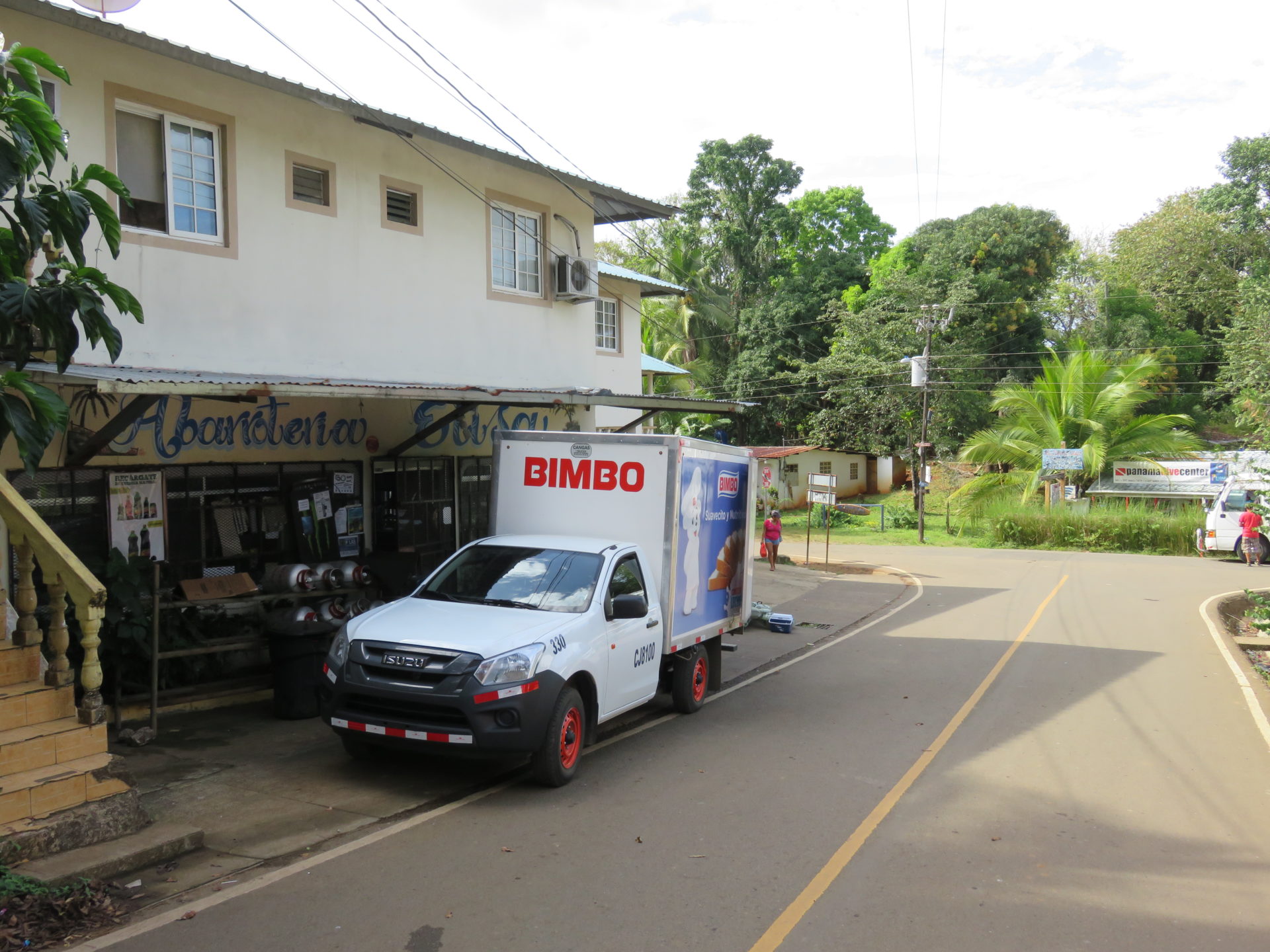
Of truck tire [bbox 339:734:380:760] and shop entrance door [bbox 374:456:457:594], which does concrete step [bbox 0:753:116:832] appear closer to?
truck tire [bbox 339:734:380:760]

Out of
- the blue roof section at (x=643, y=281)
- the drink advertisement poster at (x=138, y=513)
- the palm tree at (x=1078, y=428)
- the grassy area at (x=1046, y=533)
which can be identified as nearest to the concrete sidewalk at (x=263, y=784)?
the drink advertisement poster at (x=138, y=513)

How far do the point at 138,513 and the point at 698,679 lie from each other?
5.90 meters

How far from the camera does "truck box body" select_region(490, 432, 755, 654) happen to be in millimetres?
8898

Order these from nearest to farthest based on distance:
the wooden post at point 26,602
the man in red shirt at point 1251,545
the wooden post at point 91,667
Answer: the wooden post at point 91,667 < the wooden post at point 26,602 < the man in red shirt at point 1251,545

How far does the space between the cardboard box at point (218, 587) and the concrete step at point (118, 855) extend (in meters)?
3.83

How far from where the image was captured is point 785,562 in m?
25.4

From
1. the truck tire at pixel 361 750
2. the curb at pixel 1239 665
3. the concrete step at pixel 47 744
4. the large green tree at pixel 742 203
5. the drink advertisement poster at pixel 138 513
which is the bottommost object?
the curb at pixel 1239 665

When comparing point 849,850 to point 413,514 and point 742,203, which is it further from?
point 742,203

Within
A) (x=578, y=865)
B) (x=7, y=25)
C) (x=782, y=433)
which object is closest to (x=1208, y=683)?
(x=578, y=865)

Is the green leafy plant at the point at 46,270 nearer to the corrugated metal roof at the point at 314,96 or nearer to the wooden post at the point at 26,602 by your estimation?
the wooden post at the point at 26,602

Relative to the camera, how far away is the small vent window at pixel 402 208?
12.0 meters

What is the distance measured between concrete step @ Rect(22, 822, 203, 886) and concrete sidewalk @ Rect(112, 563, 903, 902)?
0.08 m

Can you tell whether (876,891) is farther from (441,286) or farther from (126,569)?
(441,286)

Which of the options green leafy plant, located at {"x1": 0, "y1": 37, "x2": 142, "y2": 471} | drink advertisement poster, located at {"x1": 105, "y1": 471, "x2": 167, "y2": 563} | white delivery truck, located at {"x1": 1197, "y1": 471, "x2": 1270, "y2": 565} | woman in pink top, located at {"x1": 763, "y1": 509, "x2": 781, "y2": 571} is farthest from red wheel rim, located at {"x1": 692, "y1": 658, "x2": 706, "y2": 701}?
white delivery truck, located at {"x1": 1197, "y1": 471, "x2": 1270, "y2": 565}
